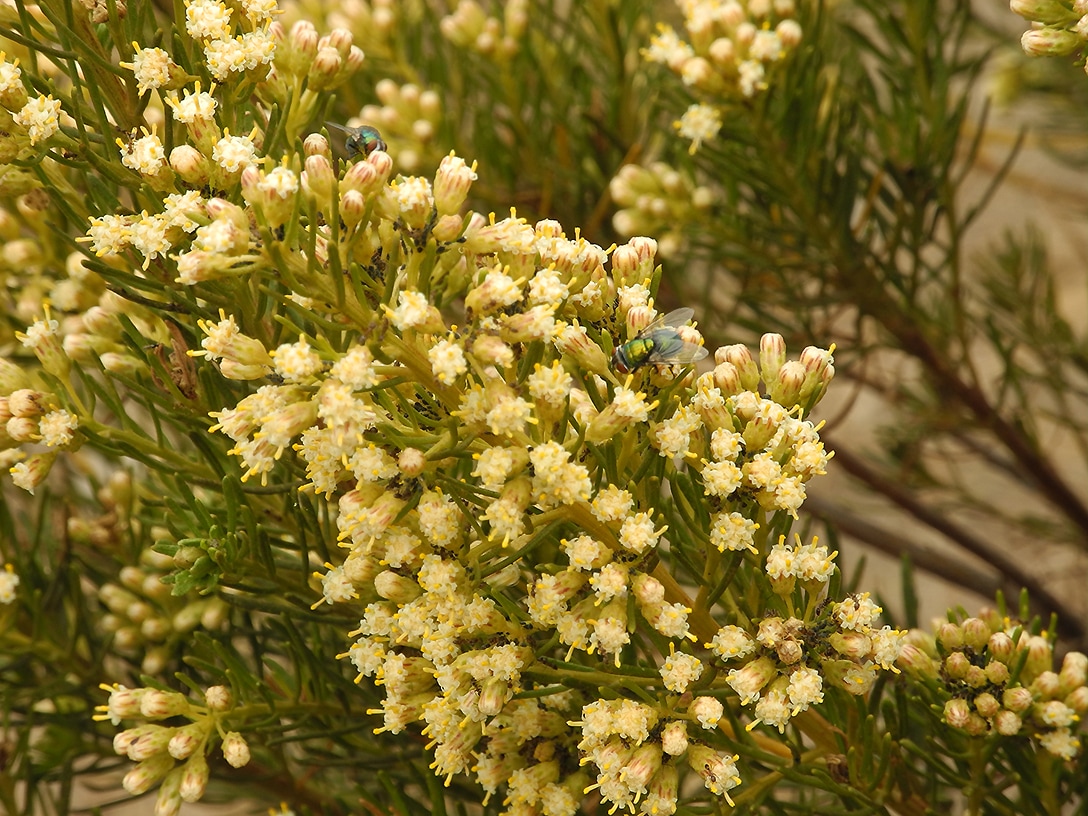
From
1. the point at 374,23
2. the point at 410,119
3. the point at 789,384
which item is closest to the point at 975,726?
the point at 789,384

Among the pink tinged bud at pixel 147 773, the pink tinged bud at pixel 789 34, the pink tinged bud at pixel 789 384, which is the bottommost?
the pink tinged bud at pixel 147 773

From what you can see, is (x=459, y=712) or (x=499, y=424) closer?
(x=499, y=424)

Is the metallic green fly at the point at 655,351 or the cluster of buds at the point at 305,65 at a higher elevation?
the cluster of buds at the point at 305,65

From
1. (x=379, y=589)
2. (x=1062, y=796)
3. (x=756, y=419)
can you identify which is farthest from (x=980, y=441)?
(x=379, y=589)

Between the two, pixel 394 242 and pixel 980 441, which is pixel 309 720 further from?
pixel 980 441

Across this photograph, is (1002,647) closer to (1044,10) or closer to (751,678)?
(751,678)

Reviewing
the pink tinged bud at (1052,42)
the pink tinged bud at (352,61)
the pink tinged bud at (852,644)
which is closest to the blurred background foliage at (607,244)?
the pink tinged bud at (852,644)

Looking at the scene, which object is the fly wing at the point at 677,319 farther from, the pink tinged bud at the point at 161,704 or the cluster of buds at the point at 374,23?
the cluster of buds at the point at 374,23
